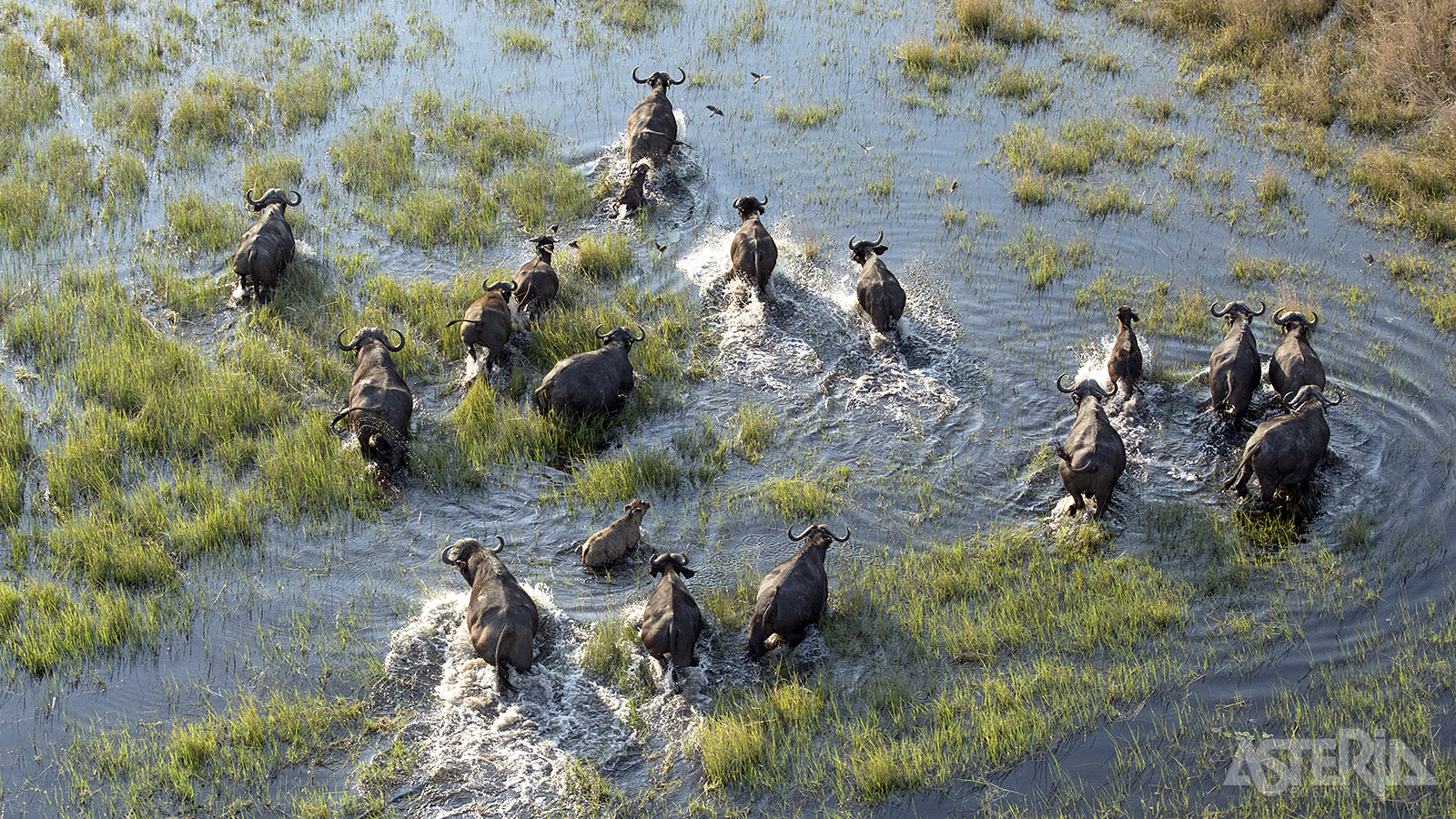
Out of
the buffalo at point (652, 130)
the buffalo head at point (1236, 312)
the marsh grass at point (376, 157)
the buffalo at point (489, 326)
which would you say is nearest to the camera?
the buffalo head at point (1236, 312)

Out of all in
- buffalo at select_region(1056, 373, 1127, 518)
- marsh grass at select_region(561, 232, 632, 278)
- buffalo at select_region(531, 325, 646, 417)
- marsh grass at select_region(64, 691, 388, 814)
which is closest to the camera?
marsh grass at select_region(64, 691, 388, 814)

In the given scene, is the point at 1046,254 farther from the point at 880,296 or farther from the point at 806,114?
the point at 806,114

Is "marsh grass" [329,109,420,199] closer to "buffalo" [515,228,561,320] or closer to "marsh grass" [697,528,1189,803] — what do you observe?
"buffalo" [515,228,561,320]

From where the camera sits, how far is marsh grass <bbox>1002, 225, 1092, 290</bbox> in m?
12.7

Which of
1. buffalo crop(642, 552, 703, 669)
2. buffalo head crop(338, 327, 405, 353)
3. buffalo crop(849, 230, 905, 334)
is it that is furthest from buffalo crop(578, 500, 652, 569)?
buffalo crop(849, 230, 905, 334)

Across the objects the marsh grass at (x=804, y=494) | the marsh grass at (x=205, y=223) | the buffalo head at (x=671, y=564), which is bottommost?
the marsh grass at (x=804, y=494)

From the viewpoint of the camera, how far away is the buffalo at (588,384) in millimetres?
10305

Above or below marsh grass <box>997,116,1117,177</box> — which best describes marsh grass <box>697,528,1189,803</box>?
below

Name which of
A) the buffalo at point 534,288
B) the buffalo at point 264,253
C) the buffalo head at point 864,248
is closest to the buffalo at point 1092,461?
the buffalo head at point 864,248

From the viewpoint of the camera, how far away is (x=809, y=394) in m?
10.9

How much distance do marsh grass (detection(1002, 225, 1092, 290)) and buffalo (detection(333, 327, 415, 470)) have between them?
699 centimetres

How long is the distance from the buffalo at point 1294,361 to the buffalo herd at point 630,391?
0.04 feet

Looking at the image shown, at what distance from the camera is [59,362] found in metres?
11.2

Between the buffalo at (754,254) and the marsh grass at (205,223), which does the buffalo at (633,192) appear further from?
the marsh grass at (205,223)
